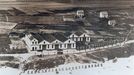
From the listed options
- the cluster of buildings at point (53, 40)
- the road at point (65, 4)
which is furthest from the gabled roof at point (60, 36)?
the road at point (65, 4)

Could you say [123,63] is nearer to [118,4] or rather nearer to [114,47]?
[114,47]

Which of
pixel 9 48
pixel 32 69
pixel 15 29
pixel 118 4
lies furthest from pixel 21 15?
pixel 118 4

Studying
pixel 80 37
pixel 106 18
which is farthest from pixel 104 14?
pixel 80 37

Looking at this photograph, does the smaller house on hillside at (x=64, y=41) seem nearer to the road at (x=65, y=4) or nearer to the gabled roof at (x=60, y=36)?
the gabled roof at (x=60, y=36)

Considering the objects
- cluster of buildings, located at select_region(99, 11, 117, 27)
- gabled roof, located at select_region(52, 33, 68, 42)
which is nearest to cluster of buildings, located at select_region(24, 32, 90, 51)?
gabled roof, located at select_region(52, 33, 68, 42)

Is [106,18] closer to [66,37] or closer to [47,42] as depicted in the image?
[66,37]

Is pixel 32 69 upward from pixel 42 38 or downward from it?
downward

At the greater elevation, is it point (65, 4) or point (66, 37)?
point (65, 4)
